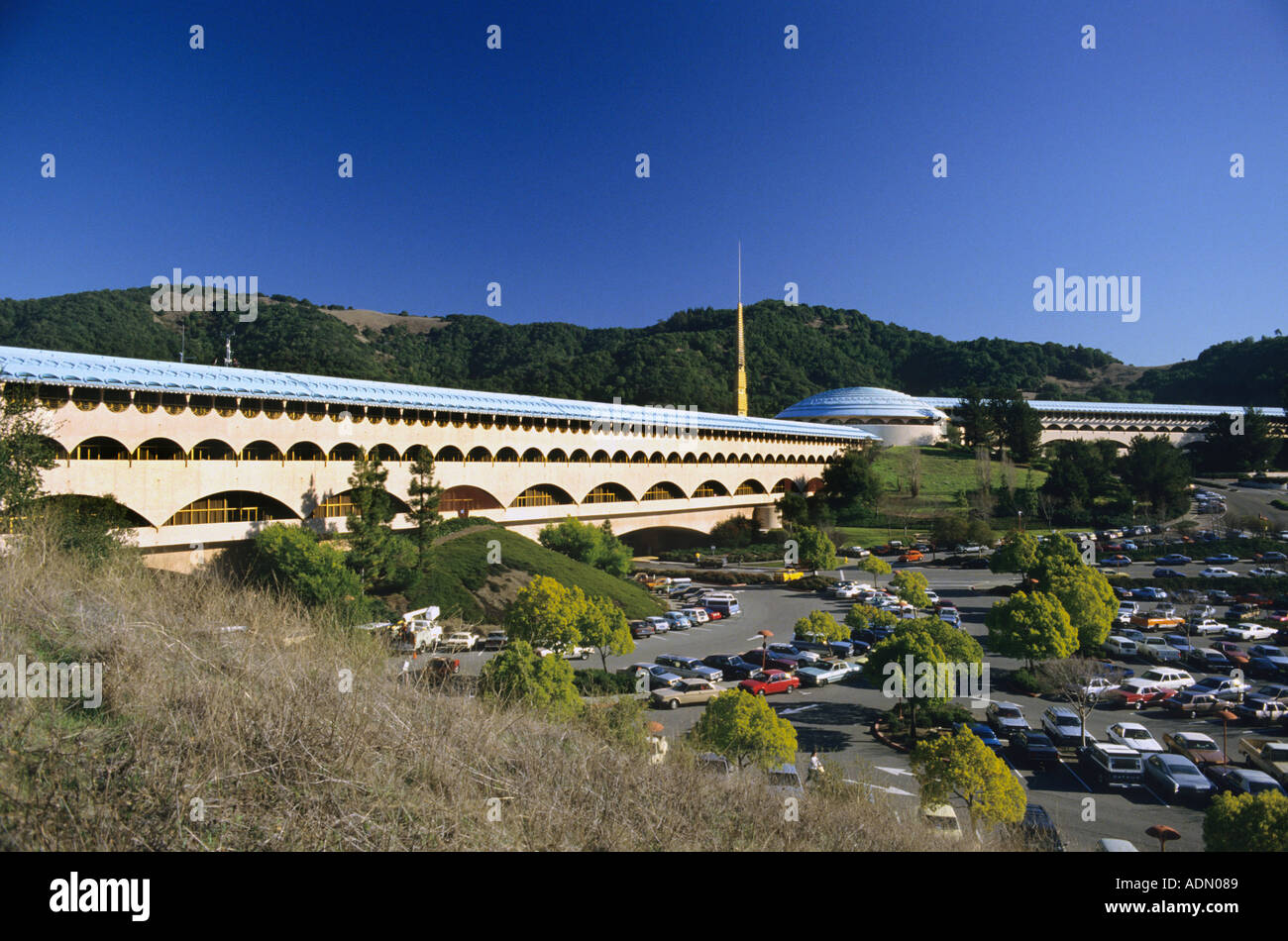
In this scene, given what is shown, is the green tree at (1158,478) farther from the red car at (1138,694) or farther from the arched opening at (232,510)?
the arched opening at (232,510)

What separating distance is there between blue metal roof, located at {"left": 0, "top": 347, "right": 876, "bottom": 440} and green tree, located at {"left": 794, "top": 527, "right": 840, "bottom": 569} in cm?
1069

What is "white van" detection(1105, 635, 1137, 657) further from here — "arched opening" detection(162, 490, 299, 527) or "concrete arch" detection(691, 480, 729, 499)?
"arched opening" detection(162, 490, 299, 527)

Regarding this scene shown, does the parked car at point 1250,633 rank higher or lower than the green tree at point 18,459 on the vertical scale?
lower

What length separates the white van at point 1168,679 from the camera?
1805cm

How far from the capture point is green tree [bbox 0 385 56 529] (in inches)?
575

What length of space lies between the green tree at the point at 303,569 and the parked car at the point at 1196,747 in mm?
18475

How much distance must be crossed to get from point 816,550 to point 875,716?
1684 cm

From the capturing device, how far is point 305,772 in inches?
198

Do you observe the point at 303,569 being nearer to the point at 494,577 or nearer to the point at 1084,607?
the point at 494,577

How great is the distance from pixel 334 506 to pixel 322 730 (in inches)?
916

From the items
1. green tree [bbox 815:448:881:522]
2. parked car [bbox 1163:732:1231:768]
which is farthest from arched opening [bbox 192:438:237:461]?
green tree [bbox 815:448:881:522]

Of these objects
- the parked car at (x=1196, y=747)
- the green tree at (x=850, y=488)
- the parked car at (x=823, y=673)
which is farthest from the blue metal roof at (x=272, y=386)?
the parked car at (x=1196, y=747)

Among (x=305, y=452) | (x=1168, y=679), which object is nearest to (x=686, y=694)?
(x=1168, y=679)
